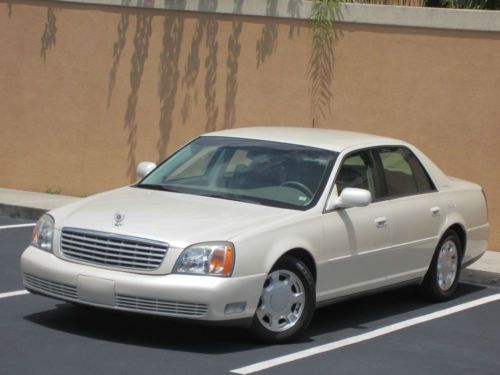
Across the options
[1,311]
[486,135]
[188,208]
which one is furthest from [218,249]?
[486,135]

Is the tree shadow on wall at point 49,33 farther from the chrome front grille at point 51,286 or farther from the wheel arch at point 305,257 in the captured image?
the wheel arch at point 305,257

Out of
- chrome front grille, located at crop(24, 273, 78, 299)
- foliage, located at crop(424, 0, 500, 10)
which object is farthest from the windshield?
foliage, located at crop(424, 0, 500, 10)

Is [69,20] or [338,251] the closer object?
[338,251]

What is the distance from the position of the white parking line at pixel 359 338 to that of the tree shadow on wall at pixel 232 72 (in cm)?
447

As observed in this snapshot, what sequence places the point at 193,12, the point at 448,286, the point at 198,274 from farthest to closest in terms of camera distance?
the point at 193,12 < the point at 448,286 < the point at 198,274

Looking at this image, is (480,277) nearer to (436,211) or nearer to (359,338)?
(436,211)

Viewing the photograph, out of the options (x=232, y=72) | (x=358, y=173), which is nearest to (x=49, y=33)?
(x=232, y=72)

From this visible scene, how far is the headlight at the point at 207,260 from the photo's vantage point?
26.4 ft

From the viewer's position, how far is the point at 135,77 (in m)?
15.0

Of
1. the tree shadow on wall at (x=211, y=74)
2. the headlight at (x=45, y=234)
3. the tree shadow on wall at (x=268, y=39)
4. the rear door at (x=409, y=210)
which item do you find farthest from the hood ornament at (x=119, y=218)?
the tree shadow on wall at (x=211, y=74)

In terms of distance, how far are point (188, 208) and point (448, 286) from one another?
2891 millimetres

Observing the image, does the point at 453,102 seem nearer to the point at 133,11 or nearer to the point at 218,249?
the point at 133,11

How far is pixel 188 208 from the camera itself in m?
8.74

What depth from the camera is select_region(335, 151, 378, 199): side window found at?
373 inches
